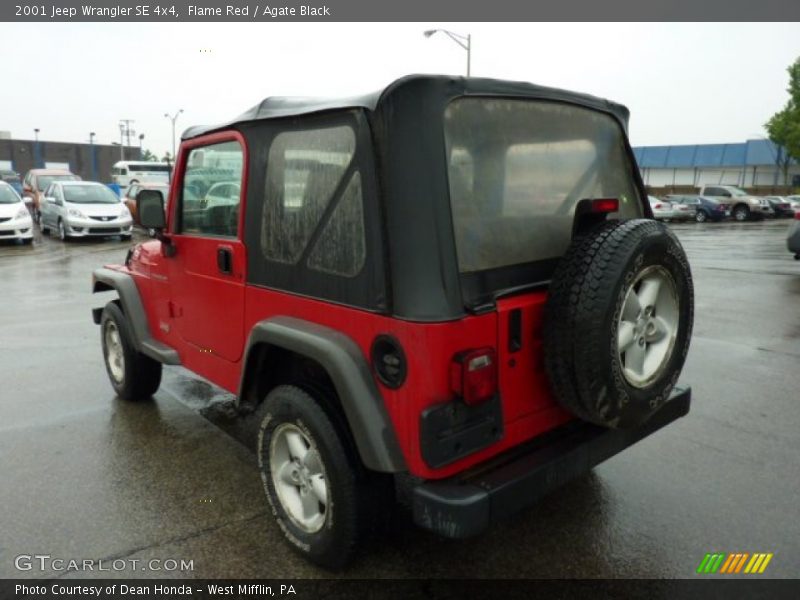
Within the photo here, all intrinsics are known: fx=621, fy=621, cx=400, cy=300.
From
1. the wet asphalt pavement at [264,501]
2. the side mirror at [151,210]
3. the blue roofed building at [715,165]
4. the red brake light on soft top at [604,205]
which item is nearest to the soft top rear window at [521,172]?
the red brake light on soft top at [604,205]

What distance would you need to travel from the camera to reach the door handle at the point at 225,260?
130 inches

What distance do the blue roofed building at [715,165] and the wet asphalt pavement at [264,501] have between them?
5982cm

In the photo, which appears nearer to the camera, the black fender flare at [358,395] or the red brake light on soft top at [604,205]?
the black fender flare at [358,395]

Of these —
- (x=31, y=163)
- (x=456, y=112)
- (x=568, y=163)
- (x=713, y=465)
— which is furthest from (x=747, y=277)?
(x=31, y=163)

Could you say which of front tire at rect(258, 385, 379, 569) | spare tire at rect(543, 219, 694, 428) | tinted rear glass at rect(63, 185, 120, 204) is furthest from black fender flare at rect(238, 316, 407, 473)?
tinted rear glass at rect(63, 185, 120, 204)

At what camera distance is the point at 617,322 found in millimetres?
2387

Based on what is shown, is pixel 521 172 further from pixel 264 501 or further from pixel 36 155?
pixel 36 155

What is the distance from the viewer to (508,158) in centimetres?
267

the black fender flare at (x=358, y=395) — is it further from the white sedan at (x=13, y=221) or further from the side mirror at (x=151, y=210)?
the white sedan at (x=13, y=221)

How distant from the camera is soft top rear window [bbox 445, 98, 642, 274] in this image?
248cm

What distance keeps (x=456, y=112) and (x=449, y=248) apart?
55 centimetres

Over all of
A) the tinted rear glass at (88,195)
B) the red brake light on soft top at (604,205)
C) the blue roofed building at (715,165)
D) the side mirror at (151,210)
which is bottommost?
the tinted rear glass at (88,195)

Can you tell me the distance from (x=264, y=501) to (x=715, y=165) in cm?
6995

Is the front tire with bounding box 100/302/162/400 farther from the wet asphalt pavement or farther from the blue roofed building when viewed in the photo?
the blue roofed building
